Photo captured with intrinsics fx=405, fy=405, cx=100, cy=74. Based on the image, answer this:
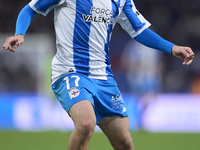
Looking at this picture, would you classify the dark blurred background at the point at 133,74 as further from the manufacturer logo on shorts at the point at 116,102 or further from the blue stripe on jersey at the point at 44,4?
the blue stripe on jersey at the point at 44,4

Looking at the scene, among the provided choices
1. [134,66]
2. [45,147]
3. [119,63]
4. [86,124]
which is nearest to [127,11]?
[86,124]

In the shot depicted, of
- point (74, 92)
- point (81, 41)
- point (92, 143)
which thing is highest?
Answer: point (81, 41)

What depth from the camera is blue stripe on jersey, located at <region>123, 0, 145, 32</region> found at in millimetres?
4160

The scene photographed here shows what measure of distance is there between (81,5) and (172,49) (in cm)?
98

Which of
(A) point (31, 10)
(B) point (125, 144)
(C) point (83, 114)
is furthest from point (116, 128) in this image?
(A) point (31, 10)

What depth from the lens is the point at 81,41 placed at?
12.4ft

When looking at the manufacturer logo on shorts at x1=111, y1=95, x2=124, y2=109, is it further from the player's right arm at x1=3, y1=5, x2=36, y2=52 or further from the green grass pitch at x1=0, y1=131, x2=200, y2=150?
the green grass pitch at x1=0, y1=131, x2=200, y2=150

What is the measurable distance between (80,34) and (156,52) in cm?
694

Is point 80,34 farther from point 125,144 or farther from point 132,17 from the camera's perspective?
point 125,144

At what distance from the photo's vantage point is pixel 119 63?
548 inches

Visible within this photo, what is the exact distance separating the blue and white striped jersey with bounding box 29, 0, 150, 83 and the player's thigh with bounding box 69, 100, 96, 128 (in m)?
0.39

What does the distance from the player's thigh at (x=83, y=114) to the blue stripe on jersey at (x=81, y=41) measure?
0.40 meters

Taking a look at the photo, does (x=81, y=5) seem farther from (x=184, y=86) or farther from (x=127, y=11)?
(x=184, y=86)

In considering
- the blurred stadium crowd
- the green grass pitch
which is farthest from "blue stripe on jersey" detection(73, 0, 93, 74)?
the blurred stadium crowd
